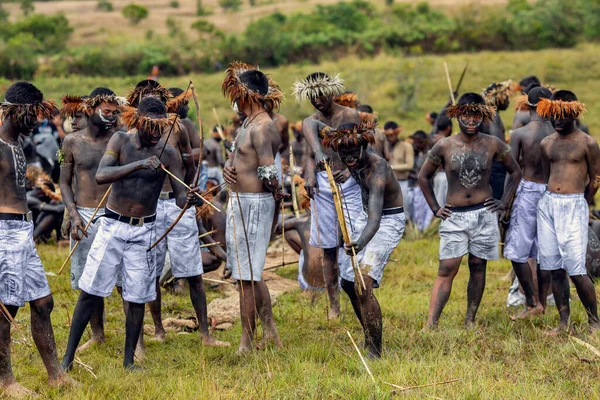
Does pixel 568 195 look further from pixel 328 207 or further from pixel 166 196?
pixel 166 196

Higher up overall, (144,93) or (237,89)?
(237,89)

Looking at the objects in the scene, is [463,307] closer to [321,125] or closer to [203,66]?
[321,125]

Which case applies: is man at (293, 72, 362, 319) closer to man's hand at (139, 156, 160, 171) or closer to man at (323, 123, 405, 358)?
man at (323, 123, 405, 358)

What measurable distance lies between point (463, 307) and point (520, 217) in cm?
123

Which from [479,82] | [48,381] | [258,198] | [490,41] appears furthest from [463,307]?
[490,41]

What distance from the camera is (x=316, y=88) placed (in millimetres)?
8641

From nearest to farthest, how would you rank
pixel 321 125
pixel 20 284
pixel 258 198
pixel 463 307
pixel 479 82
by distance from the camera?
pixel 20 284 → pixel 258 198 → pixel 321 125 → pixel 463 307 → pixel 479 82

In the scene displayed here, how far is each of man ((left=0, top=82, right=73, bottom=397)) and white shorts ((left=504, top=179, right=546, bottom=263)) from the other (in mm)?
4762

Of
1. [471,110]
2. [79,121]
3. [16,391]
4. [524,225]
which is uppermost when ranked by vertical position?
[471,110]

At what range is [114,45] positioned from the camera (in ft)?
140

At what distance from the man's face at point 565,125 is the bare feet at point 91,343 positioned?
4.82m

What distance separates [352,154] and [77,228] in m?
2.54

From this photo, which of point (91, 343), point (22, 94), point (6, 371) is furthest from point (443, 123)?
point (6, 371)

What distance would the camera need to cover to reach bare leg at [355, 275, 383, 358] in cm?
695
